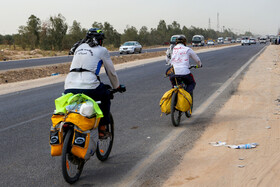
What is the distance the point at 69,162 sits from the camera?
4.55 metres

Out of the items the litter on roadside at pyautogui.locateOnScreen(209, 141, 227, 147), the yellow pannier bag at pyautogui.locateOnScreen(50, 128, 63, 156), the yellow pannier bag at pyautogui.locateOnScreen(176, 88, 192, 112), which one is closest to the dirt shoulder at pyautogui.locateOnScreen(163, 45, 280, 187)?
the litter on roadside at pyautogui.locateOnScreen(209, 141, 227, 147)

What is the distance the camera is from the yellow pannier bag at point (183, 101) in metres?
7.68

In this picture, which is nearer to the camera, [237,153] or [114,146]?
[237,153]

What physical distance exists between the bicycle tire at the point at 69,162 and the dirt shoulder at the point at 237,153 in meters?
1.11

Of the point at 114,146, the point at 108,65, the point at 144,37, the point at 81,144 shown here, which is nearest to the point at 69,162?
the point at 81,144

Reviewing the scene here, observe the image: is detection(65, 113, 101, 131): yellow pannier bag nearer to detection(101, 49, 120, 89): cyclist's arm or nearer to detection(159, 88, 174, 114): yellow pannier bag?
detection(101, 49, 120, 89): cyclist's arm

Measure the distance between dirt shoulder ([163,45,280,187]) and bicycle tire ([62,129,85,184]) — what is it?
1.11m

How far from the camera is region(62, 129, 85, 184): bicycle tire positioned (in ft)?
14.3

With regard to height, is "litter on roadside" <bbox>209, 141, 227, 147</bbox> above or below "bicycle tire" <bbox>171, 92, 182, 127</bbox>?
below

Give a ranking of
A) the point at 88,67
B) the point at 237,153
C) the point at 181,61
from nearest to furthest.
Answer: the point at 88,67
the point at 237,153
the point at 181,61

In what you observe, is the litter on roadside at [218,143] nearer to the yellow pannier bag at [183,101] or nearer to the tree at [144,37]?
the yellow pannier bag at [183,101]

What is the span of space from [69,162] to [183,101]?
11.9ft

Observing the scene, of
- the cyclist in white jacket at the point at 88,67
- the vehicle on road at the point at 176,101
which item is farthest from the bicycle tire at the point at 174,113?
the cyclist in white jacket at the point at 88,67

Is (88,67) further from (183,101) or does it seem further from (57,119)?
(183,101)
